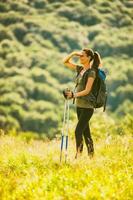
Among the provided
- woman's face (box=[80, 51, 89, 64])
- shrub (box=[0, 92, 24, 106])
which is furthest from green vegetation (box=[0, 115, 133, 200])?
shrub (box=[0, 92, 24, 106])

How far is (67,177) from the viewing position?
20.1 feet

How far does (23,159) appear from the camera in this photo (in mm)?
7871

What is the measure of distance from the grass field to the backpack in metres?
0.89

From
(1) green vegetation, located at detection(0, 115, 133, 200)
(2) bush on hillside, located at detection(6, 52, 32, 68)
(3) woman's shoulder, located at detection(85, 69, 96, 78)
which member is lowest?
(2) bush on hillside, located at detection(6, 52, 32, 68)

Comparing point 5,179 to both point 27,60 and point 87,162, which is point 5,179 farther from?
point 27,60

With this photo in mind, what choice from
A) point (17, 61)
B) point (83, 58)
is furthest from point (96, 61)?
point (17, 61)

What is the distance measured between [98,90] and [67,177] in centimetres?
238

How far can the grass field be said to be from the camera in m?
5.48

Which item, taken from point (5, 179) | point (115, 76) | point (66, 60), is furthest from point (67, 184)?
point (115, 76)

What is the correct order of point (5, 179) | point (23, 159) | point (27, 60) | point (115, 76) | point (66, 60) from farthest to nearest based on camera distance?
point (27, 60) → point (115, 76) → point (66, 60) → point (23, 159) → point (5, 179)

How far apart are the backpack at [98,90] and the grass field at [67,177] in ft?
2.91

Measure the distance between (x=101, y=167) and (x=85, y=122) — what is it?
4.71ft

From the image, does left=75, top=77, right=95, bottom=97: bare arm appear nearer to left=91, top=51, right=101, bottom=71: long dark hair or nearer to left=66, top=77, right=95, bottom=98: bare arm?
left=66, top=77, right=95, bottom=98: bare arm

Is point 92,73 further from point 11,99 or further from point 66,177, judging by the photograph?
point 11,99
